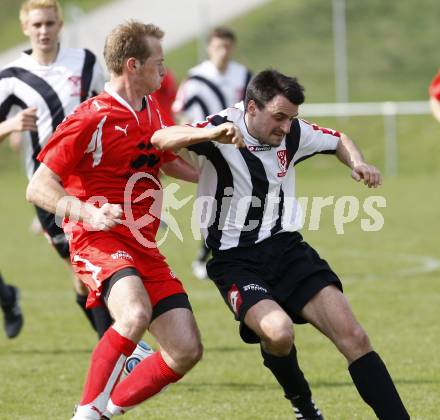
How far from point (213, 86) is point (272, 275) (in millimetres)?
6613

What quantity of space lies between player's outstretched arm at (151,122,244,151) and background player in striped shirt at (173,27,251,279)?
6.09 metres

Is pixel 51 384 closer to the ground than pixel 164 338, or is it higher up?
closer to the ground

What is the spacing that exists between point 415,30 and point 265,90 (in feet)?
84.9

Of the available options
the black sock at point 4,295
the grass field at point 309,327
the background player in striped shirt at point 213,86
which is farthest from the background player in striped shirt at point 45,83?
the background player in striped shirt at point 213,86

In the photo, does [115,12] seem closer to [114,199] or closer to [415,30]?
[415,30]

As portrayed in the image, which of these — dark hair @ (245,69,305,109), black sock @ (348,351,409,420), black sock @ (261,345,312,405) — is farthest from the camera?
black sock @ (261,345,312,405)

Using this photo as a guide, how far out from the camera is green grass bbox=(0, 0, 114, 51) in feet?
105

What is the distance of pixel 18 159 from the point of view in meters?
25.9

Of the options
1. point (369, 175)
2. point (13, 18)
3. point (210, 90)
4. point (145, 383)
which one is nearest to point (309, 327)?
point (369, 175)

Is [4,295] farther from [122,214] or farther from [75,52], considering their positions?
[122,214]

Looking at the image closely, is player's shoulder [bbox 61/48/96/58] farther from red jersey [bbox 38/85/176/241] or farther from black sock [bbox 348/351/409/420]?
black sock [bbox 348/351/409/420]

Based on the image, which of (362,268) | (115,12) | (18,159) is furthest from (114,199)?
(115,12)

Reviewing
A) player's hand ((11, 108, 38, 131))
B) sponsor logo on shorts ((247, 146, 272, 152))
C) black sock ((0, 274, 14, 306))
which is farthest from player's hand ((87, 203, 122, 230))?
black sock ((0, 274, 14, 306))

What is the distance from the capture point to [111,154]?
5.22 meters
